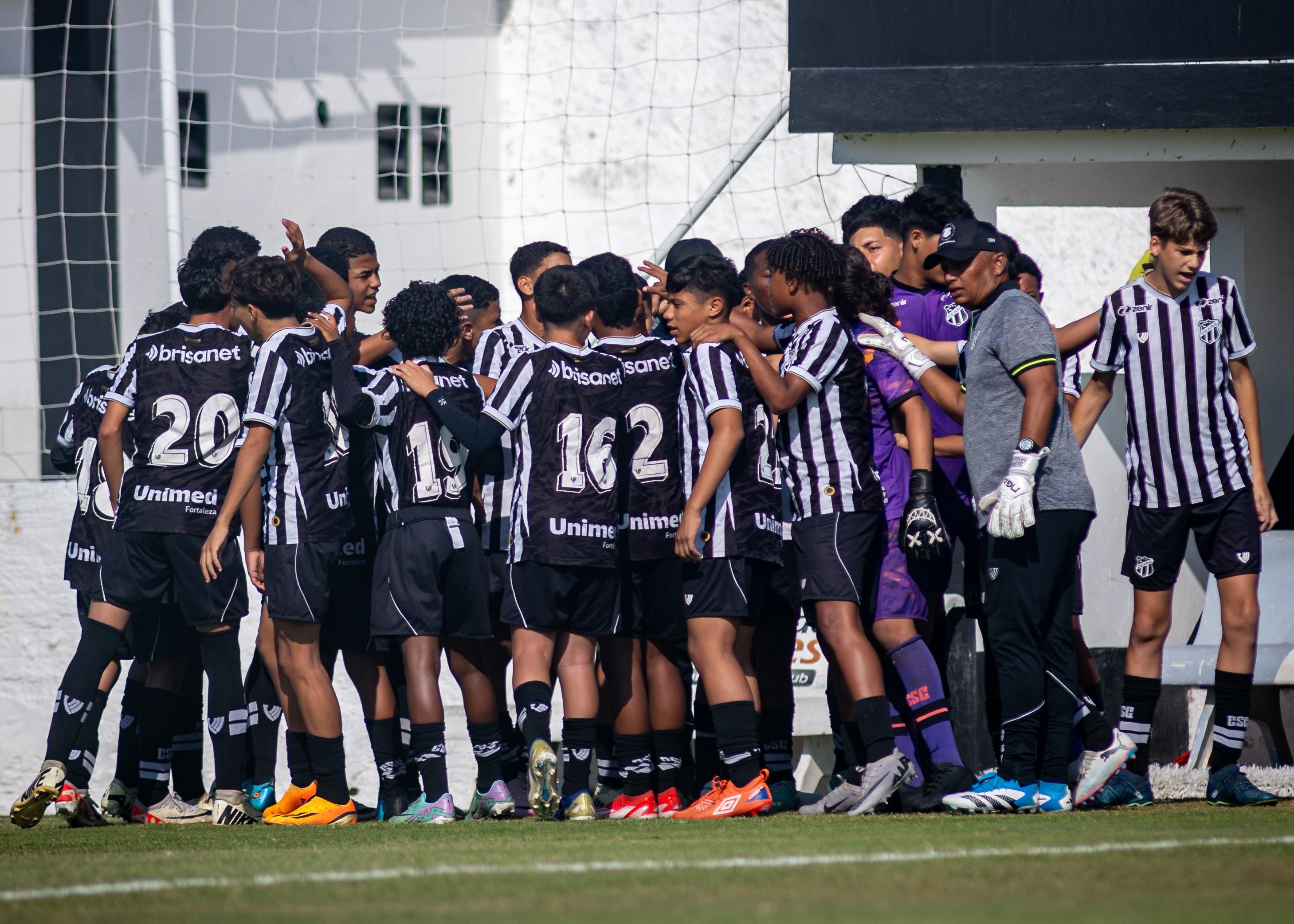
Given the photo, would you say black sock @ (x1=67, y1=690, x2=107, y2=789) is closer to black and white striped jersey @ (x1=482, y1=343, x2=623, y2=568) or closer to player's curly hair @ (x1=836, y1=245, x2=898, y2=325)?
black and white striped jersey @ (x1=482, y1=343, x2=623, y2=568)

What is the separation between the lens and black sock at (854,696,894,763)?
465cm

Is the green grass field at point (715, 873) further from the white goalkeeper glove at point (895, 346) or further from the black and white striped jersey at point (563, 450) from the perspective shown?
the white goalkeeper glove at point (895, 346)

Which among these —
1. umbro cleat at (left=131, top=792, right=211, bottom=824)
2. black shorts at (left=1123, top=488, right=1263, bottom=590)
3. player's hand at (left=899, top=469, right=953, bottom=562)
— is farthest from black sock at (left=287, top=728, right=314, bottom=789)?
black shorts at (left=1123, top=488, right=1263, bottom=590)

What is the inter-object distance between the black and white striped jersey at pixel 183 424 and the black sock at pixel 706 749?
1976mm

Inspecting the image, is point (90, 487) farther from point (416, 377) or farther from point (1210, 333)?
point (1210, 333)

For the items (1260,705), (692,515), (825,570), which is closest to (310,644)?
(692,515)

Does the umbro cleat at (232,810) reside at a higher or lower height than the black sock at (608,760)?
lower

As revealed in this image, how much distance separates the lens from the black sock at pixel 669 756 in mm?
5055

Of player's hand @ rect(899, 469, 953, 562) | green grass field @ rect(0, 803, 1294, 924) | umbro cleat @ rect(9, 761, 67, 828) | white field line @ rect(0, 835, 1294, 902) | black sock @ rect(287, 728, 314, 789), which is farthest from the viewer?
black sock @ rect(287, 728, 314, 789)

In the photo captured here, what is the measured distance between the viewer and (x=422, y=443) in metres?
5.29

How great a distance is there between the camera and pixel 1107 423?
6781mm

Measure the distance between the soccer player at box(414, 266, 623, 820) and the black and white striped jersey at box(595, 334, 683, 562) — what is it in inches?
2.2

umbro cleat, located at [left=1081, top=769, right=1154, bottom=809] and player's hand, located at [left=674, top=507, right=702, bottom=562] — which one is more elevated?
player's hand, located at [left=674, top=507, right=702, bottom=562]

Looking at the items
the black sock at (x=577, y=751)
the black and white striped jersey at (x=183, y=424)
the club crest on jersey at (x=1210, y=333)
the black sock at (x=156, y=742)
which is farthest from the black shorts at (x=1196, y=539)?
the black sock at (x=156, y=742)
